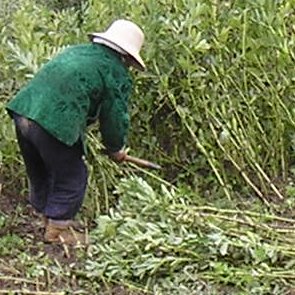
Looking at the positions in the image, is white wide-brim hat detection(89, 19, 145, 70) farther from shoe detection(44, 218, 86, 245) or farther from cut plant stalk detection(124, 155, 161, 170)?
shoe detection(44, 218, 86, 245)

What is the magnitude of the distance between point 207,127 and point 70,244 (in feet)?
3.34

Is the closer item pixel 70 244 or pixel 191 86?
pixel 70 244

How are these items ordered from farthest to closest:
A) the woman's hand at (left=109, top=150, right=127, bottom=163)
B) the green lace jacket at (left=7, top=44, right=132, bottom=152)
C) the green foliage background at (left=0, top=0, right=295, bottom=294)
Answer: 1. the green foliage background at (left=0, top=0, right=295, bottom=294)
2. the woman's hand at (left=109, top=150, right=127, bottom=163)
3. the green lace jacket at (left=7, top=44, right=132, bottom=152)

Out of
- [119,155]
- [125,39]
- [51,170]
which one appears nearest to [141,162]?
[119,155]

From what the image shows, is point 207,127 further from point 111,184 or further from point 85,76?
point 85,76

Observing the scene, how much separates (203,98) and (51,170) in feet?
3.12

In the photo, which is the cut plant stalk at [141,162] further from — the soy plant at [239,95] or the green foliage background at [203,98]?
the soy plant at [239,95]

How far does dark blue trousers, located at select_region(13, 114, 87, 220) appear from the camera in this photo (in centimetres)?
477

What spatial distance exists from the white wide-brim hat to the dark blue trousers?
1.68 feet

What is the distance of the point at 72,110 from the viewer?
184 inches

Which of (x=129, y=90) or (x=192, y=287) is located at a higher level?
(x=129, y=90)

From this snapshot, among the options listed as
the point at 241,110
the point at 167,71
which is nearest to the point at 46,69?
the point at 167,71

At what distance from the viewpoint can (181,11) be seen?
5363 millimetres

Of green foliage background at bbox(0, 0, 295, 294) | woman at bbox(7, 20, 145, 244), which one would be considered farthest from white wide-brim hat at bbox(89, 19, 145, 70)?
green foliage background at bbox(0, 0, 295, 294)
